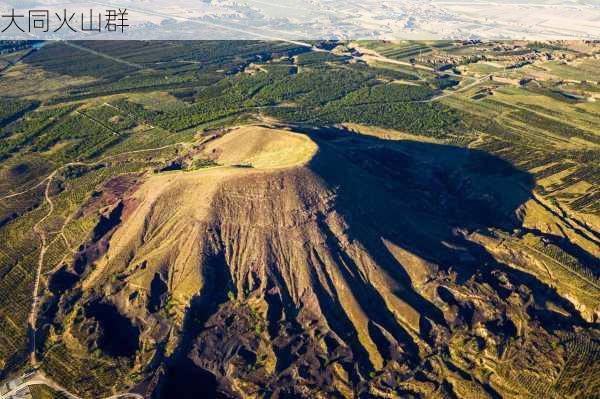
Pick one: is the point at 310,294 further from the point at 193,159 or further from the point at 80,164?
the point at 80,164

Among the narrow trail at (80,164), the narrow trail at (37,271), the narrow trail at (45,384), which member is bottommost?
the narrow trail at (45,384)

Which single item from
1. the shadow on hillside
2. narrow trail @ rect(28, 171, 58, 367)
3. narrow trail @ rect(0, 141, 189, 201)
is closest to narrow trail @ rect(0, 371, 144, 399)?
narrow trail @ rect(28, 171, 58, 367)

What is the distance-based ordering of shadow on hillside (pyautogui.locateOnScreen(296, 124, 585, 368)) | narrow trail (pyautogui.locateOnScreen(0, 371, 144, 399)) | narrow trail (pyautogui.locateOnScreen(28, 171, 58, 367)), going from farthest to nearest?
1. shadow on hillside (pyautogui.locateOnScreen(296, 124, 585, 368))
2. narrow trail (pyautogui.locateOnScreen(28, 171, 58, 367))
3. narrow trail (pyautogui.locateOnScreen(0, 371, 144, 399))

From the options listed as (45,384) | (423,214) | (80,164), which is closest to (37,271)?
(45,384)

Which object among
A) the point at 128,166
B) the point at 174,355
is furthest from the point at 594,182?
the point at 128,166

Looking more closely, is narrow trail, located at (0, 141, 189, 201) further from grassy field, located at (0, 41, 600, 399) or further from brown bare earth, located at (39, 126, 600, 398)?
brown bare earth, located at (39, 126, 600, 398)

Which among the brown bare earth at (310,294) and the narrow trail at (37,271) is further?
the narrow trail at (37,271)

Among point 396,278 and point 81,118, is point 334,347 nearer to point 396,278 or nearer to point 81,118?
point 396,278

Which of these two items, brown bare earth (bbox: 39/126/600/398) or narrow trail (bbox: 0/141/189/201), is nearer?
brown bare earth (bbox: 39/126/600/398)

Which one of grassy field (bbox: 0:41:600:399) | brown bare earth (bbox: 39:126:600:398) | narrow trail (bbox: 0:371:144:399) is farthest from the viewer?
grassy field (bbox: 0:41:600:399)

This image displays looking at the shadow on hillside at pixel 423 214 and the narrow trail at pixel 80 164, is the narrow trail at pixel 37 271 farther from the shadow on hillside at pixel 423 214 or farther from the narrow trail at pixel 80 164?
the shadow on hillside at pixel 423 214

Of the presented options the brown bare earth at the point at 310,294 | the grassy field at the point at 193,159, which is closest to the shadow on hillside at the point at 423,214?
the brown bare earth at the point at 310,294

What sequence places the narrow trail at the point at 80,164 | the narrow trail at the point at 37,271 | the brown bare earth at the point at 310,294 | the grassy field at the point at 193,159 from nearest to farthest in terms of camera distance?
the brown bare earth at the point at 310,294 → the narrow trail at the point at 37,271 → the grassy field at the point at 193,159 → the narrow trail at the point at 80,164
